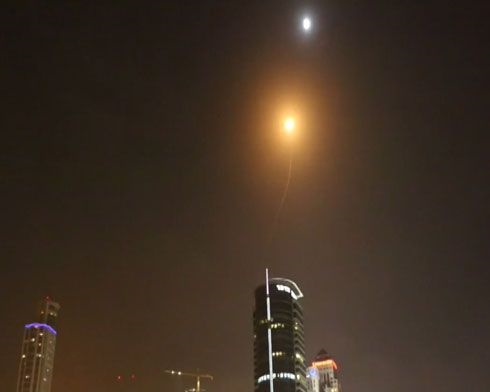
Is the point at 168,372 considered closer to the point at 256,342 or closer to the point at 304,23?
the point at 256,342

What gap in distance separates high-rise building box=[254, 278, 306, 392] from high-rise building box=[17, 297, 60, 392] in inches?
2336

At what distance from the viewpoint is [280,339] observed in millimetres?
165250

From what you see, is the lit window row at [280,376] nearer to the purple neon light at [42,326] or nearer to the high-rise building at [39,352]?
the high-rise building at [39,352]

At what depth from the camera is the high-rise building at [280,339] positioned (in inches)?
6245

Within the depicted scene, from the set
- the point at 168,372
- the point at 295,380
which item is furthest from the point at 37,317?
the point at 168,372

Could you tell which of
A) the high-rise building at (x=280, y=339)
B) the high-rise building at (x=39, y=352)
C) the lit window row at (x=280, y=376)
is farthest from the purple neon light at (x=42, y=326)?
the lit window row at (x=280, y=376)

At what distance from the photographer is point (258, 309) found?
17250cm

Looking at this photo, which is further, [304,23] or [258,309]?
[258,309]

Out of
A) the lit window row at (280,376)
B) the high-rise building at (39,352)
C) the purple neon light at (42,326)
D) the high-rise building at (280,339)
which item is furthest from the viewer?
the purple neon light at (42,326)

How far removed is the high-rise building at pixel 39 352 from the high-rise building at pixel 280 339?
5934 cm

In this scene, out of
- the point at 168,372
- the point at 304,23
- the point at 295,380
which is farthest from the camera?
the point at 295,380

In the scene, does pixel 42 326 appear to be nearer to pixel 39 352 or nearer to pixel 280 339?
pixel 39 352

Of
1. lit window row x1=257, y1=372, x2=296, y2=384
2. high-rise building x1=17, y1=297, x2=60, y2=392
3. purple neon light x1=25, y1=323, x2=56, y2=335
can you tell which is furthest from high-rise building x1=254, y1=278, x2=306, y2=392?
purple neon light x1=25, y1=323, x2=56, y2=335

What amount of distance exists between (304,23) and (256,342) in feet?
467
